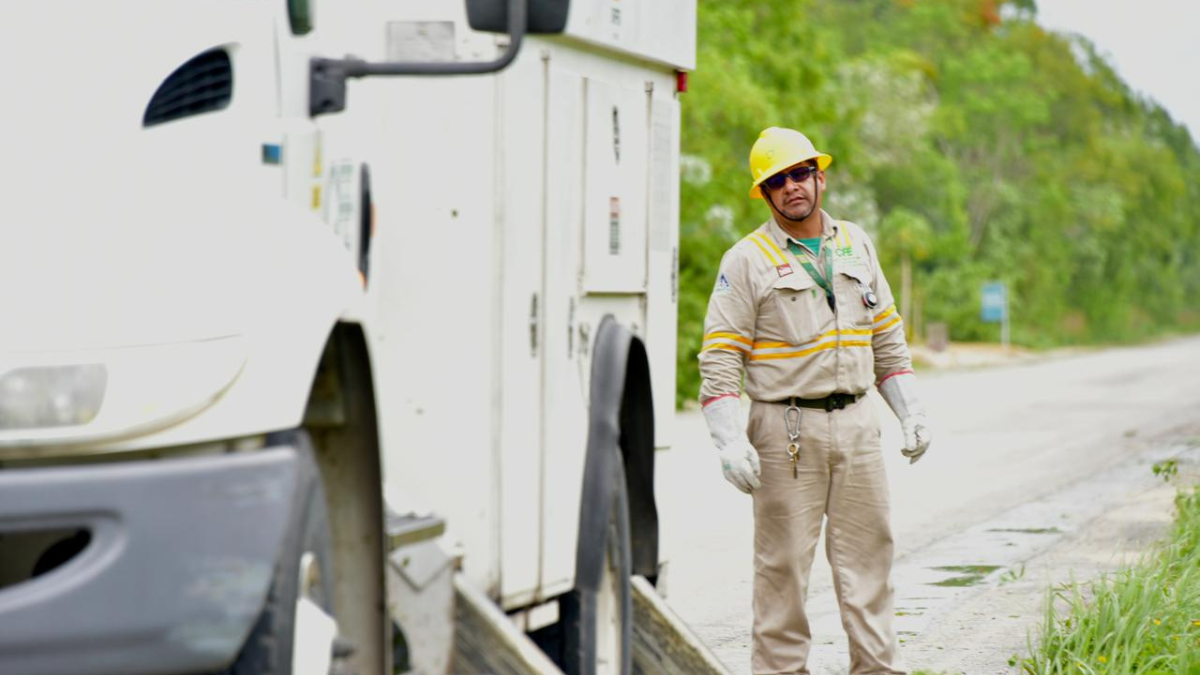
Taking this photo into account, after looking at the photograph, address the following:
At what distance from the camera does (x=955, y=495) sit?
566 inches

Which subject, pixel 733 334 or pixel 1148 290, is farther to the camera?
pixel 1148 290

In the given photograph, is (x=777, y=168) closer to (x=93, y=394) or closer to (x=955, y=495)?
(x=93, y=394)

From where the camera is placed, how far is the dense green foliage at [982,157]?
36.9 metres

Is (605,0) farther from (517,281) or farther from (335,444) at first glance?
(335,444)

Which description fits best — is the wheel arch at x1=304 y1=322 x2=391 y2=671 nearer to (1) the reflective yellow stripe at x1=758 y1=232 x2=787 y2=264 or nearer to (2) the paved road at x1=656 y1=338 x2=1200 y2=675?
(2) the paved road at x1=656 y1=338 x2=1200 y2=675

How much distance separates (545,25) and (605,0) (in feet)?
5.02

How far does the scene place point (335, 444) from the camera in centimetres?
396

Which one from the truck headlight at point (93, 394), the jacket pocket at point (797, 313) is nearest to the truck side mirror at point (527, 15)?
the truck headlight at point (93, 394)

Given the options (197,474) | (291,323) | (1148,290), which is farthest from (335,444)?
(1148,290)

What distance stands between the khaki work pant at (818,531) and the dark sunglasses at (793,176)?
740mm

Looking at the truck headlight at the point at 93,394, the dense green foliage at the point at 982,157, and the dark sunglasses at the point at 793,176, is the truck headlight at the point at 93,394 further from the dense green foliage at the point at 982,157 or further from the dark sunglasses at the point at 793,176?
the dense green foliage at the point at 982,157

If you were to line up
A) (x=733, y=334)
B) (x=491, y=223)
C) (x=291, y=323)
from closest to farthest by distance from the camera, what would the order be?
(x=291, y=323) < (x=491, y=223) < (x=733, y=334)

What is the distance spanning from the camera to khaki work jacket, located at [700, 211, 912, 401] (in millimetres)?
6652

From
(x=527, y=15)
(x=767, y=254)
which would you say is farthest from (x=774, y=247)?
(x=527, y=15)
